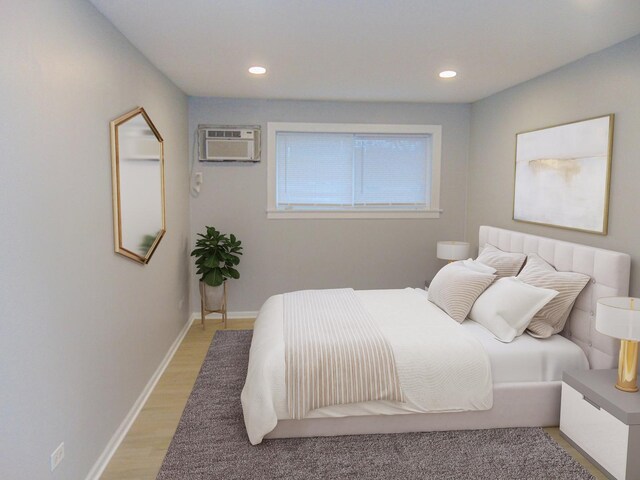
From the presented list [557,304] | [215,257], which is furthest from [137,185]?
[557,304]

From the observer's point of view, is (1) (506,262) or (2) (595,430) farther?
(1) (506,262)

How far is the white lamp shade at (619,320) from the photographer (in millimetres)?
2400

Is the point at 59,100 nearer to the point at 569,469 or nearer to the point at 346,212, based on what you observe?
the point at 569,469

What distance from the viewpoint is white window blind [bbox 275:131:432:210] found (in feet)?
17.4

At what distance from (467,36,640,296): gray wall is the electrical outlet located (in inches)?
130

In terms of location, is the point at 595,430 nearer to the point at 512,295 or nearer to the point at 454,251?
the point at 512,295

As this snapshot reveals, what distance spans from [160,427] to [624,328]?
9.05 feet

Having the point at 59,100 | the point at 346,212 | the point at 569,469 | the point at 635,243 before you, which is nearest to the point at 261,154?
the point at 346,212

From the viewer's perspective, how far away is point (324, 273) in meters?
5.42

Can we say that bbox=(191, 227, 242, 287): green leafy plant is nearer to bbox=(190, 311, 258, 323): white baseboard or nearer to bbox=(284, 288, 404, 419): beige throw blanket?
bbox=(190, 311, 258, 323): white baseboard

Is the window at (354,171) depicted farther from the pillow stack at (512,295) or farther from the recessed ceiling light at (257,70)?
the pillow stack at (512,295)

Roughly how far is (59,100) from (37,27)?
0.32m

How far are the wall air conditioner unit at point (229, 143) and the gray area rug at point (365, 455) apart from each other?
9.50 ft

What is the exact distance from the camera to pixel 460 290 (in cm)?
356
